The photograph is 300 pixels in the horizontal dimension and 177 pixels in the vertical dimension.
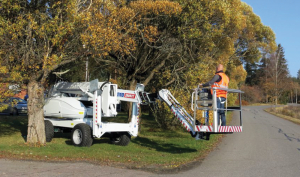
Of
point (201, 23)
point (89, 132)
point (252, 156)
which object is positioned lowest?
point (252, 156)

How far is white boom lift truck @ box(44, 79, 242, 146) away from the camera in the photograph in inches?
440

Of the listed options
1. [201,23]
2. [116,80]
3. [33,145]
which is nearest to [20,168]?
[33,145]

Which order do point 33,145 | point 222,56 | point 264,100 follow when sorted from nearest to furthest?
point 33,145 → point 222,56 → point 264,100

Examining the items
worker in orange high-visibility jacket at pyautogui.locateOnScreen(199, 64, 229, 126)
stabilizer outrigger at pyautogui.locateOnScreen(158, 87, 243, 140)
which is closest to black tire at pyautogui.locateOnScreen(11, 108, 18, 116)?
stabilizer outrigger at pyautogui.locateOnScreen(158, 87, 243, 140)

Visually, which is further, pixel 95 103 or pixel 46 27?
pixel 95 103

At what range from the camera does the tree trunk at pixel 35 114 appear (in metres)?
11.3

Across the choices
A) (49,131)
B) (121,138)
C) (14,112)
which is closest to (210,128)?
(121,138)

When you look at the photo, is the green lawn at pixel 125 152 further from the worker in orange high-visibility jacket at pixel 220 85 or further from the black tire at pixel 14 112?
the black tire at pixel 14 112

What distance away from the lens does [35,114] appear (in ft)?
37.2

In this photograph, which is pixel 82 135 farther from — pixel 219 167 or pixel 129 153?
pixel 219 167

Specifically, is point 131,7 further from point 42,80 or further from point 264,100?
point 264,100

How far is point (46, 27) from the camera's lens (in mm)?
10461

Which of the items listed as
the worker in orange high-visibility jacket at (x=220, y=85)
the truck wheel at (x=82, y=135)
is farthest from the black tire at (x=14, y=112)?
the worker in orange high-visibility jacket at (x=220, y=85)

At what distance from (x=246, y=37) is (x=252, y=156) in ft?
50.6
